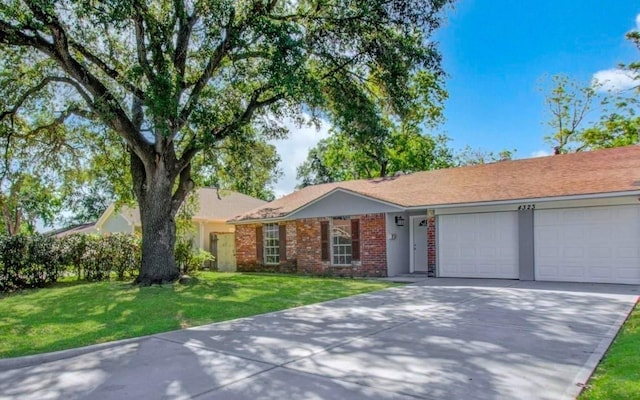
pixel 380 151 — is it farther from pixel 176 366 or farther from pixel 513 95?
pixel 513 95

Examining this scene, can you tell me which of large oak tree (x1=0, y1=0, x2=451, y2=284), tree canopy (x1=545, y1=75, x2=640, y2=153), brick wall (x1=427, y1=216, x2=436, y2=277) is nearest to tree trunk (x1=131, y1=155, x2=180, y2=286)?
large oak tree (x1=0, y1=0, x2=451, y2=284)

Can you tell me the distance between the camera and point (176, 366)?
17.8 feet

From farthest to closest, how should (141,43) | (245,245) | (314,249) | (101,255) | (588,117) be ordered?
(588,117) < (245,245) < (314,249) < (101,255) < (141,43)

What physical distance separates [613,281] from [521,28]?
361 inches

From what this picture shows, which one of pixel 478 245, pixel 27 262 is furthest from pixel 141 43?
pixel 478 245

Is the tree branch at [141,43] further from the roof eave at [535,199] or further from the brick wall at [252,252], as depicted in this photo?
the brick wall at [252,252]

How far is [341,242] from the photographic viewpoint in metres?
17.5

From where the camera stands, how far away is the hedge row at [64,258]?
45.6 feet

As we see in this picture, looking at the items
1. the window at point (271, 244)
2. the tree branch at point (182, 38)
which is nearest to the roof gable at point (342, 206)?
the window at point (271, 244)

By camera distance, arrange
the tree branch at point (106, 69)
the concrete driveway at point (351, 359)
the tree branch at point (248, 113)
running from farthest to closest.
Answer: the tree branch at point (248, 113), the tree branch at point (106, 69), the concrete driveway at point (351, 359)

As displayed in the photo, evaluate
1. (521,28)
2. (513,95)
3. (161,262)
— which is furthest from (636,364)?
(513,95)

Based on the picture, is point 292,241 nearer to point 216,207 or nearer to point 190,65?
point 190,65

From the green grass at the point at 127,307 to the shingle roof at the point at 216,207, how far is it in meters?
10.0

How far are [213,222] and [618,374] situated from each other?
2150 centimetres
